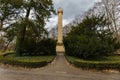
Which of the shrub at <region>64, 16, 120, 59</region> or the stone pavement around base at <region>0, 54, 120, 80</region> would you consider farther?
the shrub at <region>64, 16, 120, 59</region>

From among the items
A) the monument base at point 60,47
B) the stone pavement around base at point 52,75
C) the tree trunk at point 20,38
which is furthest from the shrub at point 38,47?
the stone pavement around base at point 52,75

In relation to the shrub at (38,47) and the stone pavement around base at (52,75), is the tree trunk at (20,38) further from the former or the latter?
the stone pavement around base at (52,75)

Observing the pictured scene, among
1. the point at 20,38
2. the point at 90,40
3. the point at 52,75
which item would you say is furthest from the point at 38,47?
the point at 52,75

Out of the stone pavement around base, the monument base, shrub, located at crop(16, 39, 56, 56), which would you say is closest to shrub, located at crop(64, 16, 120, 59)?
the monument base

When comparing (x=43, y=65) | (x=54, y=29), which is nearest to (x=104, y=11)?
(x=43, y=65)

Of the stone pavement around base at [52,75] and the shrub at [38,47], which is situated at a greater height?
the shrub at [38,47]

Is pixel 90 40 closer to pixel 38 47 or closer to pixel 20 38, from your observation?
pixel 38 47

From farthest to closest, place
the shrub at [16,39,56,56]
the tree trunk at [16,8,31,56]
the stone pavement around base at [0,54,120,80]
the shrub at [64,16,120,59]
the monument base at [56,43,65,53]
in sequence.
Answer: the monument base at [56,43,65,53]
the shrub at [16,39,56,56]
the tree trunk at [16,8,31,56]
the shrub at [64,16,120,59]
the stone pavement around base at [0,54,120,80]

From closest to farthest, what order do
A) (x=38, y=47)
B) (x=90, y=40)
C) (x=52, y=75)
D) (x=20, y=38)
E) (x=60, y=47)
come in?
(x=52, y=75) < (x=90, y=40) < (x=38, y=47) < (x=20, y=38) < (x=60, y=47)

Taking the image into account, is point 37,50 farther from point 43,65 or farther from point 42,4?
point 43,65

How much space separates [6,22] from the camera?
39.9 metres

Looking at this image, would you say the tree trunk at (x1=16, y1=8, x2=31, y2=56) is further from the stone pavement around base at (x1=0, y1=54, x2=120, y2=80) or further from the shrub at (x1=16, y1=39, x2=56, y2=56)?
the stone pavement around base at (x1=0, y1=54, x2=120, y2=80)

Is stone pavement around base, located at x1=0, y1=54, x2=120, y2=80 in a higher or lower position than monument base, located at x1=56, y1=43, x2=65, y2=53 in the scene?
lower

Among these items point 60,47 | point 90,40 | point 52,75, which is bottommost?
point 52,75
